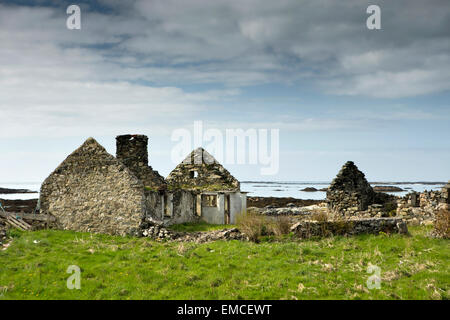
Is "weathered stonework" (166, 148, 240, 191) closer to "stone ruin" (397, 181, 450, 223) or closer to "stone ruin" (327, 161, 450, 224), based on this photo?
Answer: "stone ruin" (327, 161, 450, 224)

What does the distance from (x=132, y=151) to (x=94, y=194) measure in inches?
186

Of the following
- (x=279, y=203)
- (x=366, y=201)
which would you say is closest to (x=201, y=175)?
(x=366, y=201)

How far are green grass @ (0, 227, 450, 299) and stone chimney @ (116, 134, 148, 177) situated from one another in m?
8.09

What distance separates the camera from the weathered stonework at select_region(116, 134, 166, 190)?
24453mm

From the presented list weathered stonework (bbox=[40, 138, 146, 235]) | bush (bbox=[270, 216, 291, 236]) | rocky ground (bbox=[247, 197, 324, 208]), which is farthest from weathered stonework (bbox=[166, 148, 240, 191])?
rocky ground (bbox=[247, 197, 324, 208])

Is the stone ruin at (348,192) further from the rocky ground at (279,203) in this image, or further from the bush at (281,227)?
the rocky ground at (279,203)

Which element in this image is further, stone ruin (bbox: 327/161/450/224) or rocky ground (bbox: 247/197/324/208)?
rocky ground (bbox: 247/197/324/208)

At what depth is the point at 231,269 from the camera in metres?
12.3

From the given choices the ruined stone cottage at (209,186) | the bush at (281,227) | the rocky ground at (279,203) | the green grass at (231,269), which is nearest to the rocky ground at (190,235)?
the green grass at (231,269)

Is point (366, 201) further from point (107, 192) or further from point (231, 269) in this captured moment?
point (107, 192)

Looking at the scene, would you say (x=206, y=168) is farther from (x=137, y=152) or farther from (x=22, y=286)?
(x=22, y=286)

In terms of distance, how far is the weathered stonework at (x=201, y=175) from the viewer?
1137 inches

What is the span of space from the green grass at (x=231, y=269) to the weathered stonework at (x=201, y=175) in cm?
1210
